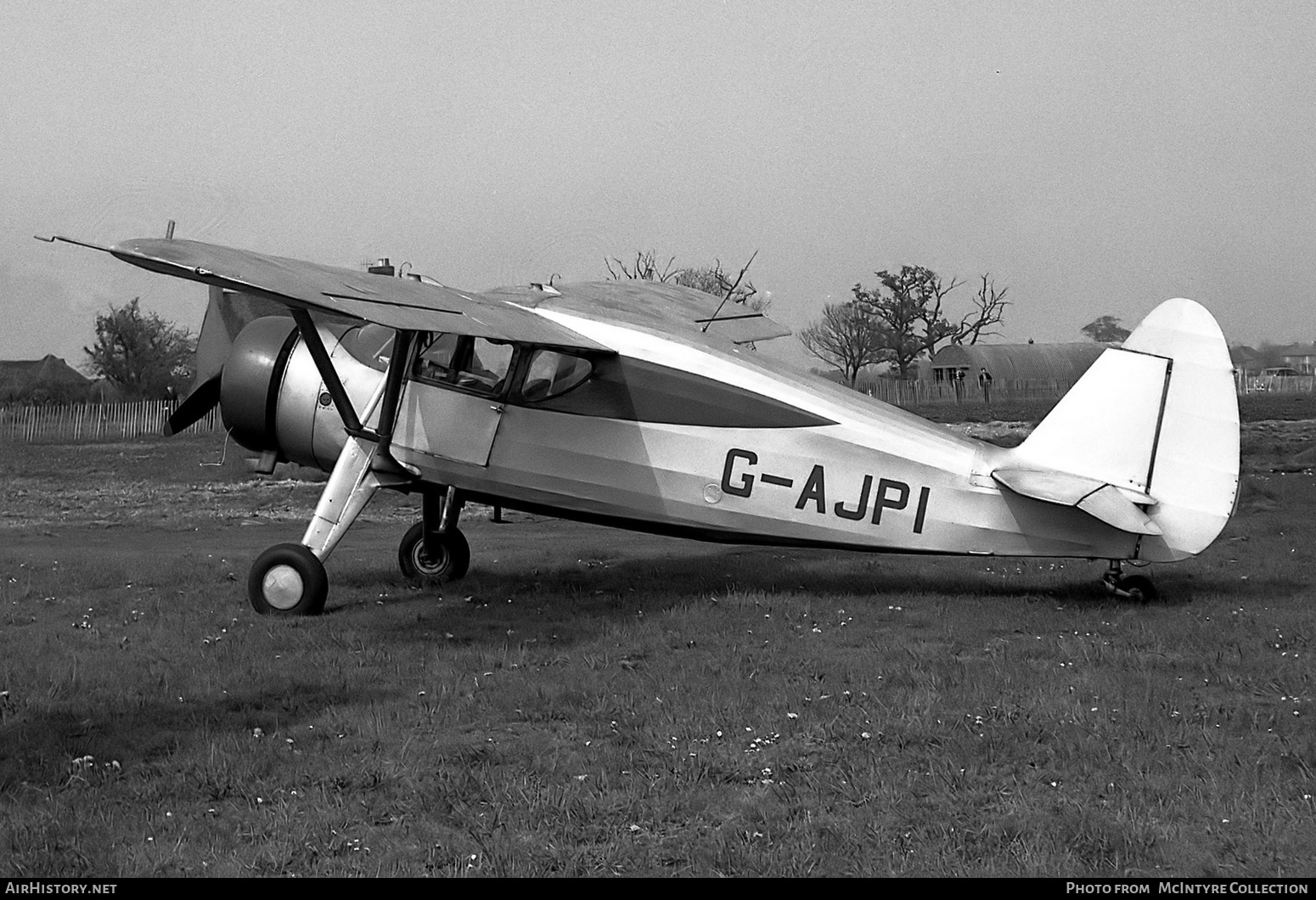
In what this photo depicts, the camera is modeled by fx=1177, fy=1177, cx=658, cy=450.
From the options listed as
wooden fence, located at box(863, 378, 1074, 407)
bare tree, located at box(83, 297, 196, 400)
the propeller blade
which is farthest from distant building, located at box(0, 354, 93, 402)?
the propeller blade

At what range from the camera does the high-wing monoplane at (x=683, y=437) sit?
8523mm

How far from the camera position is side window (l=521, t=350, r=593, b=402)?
30.9ft

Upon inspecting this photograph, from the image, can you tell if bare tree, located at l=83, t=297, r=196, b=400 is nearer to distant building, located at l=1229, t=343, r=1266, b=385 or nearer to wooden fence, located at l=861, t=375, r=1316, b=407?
wooden fence, located at l=861, t=375, r=1316, b=407

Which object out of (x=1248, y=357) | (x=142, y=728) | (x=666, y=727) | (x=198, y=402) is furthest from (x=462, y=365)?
(x=1248, y=357)

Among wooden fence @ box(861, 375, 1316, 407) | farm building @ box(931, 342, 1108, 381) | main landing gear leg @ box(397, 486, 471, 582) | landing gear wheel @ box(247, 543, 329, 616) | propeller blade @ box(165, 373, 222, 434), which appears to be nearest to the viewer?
landing gear wheel @ box(247, 543, 329, 616)

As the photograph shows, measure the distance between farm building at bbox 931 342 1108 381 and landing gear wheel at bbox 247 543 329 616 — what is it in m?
63.1

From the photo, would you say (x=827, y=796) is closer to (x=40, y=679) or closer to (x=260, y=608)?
(x=40, y=679)

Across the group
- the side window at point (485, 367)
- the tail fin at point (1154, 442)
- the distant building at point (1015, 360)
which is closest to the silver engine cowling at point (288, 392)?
the side window at point (485, 367)

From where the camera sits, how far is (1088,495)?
8375 mm

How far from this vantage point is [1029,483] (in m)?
8.54

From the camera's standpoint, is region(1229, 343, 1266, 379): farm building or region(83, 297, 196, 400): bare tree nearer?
region(1229, 343, 1266, 379): farm building

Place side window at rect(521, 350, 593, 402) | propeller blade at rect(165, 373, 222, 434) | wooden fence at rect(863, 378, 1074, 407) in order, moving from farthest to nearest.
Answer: wooden fence at rect(863, 378, 1074, 407) < propeller blade at rect(165, 373, 222, 434) < side window at rect(521, 350, 593, 402)

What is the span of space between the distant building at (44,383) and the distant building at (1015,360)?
45.8 metres
